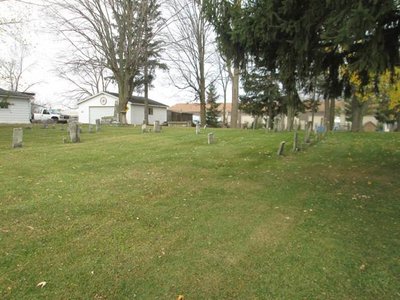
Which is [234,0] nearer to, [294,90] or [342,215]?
[294,90]

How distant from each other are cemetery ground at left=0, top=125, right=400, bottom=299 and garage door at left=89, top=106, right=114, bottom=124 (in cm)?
3362

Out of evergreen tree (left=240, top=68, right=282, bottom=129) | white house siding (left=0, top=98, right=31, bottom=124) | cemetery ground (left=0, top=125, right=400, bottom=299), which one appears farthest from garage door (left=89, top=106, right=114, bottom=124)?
cemetery ground (left=0, top=125, right=400, bottom=299)

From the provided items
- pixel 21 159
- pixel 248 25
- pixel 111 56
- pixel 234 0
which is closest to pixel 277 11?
pixel 248 25

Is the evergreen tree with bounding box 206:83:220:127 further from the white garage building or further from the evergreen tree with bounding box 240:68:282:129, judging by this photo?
the evergreen tree with bounding box 240:68:282:129

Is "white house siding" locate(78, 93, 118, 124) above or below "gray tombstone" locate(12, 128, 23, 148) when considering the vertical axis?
above

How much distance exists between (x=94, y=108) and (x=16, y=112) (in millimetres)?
11629

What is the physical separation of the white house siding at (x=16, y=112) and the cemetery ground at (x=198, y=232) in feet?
82.4

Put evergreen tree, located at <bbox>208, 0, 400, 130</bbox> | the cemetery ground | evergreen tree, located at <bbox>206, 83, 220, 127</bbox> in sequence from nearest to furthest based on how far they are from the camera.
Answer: the cemetery ground, evergreen tree, located at <bbox>208, 0, 400, 130</bbox>, evergreen tree, located at <bbox>206, 83, 220, 127</bbox>

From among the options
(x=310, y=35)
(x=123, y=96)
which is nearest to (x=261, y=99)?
(x=123, y=96)

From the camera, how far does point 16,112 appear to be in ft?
103

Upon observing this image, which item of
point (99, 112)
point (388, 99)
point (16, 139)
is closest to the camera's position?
point (16, 139)

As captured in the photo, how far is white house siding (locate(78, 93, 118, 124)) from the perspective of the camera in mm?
41250

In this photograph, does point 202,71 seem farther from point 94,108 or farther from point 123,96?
point 94,108

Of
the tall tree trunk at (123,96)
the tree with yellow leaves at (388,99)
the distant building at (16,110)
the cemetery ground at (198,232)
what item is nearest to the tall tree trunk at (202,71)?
the tall tree trunk at (123,96)
